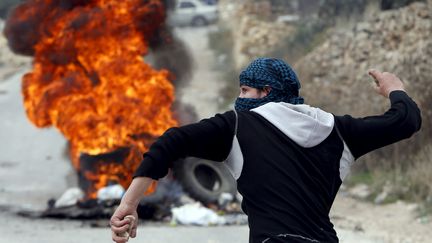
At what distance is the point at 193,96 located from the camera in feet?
75.8

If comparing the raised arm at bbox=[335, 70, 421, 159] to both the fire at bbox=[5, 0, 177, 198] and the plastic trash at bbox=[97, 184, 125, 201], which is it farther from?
the fire at bbox=[5, 0, 177, 198]

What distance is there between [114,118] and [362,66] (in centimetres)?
732

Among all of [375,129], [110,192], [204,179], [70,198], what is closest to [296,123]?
[375,129]

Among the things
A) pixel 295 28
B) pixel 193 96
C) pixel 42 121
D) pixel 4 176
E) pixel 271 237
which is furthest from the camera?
pixel 295 28

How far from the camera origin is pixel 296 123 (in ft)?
11.9

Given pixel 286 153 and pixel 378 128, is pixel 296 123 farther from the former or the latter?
pixel 378 128

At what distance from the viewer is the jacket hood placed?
142 inches

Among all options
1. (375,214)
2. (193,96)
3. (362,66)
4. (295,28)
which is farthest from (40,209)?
(295,28)

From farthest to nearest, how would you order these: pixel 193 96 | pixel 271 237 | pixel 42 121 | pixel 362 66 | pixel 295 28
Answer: pixel 295 28, pixel 193 96, pixel 362 66, pixel 42 121, pixel 271 237

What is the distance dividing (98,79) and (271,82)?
8.53 metres

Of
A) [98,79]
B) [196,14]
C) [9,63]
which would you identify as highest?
[98,79]

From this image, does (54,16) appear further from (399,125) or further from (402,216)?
(399,125)

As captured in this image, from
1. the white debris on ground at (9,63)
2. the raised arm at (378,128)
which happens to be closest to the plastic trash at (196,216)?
the raised arm at (378,128)

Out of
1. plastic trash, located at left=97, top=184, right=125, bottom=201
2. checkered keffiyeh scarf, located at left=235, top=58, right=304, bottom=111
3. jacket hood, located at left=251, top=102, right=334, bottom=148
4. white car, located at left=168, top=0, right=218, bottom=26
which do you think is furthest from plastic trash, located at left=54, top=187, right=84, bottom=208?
white car, located at left=168, top=0, right=218, bottom=26
